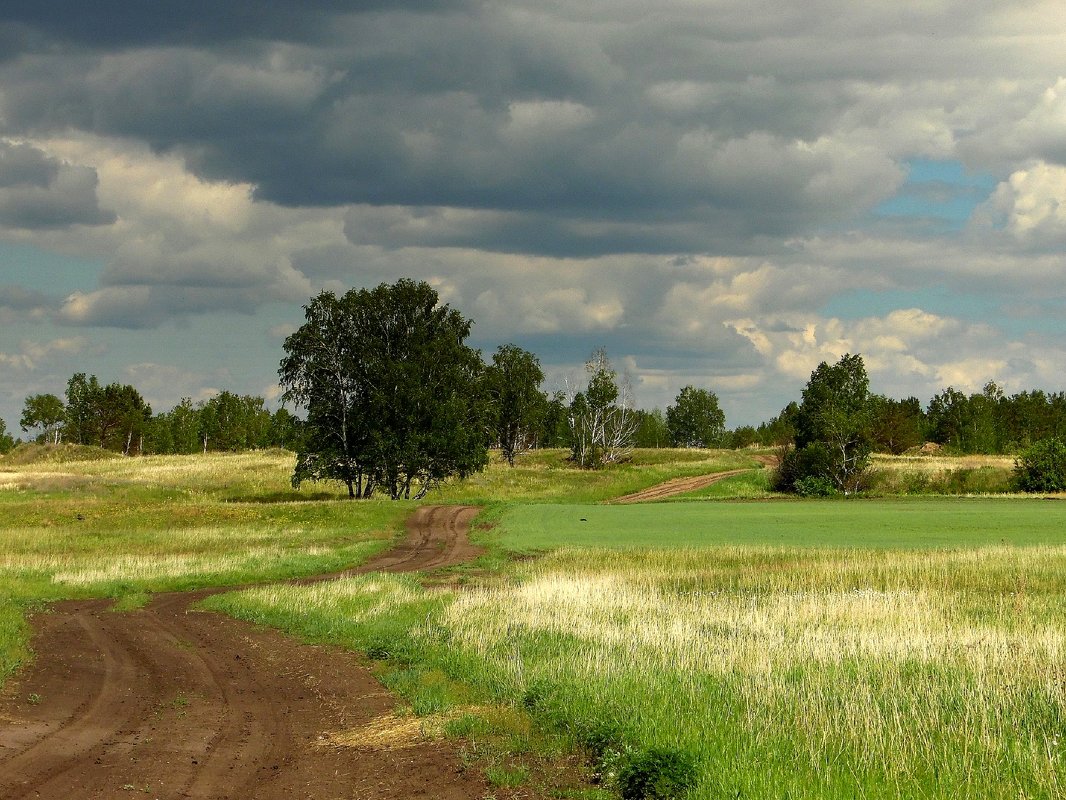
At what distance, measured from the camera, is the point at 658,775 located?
10.7 metres

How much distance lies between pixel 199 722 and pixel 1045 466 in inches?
3614

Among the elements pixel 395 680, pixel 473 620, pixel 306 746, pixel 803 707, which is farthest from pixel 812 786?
pixel 473 620

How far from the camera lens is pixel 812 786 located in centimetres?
1020

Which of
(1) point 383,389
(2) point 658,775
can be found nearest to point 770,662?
(2) point 658,775

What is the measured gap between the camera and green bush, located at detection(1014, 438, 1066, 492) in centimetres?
8931

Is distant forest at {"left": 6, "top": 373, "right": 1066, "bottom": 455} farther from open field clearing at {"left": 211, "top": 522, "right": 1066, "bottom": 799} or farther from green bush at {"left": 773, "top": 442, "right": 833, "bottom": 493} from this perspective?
open field clearing at {"left": 211, "top": 522, "right": 1066, "bottom": 799}

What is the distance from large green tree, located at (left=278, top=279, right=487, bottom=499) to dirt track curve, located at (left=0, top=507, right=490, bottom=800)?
1960 inches

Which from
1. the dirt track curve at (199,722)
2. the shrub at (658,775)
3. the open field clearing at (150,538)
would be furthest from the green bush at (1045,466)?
the shrub at (658,775)

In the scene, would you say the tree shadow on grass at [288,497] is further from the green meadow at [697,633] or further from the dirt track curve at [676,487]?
the dirt track curve at [676,487]

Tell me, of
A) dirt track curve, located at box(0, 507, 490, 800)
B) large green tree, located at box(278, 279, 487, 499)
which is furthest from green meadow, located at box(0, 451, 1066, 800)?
large green tree, located at box(278, 279, 487, 499)

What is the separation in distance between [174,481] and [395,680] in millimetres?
87574

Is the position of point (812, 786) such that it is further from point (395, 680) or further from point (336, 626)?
point (336, 626)

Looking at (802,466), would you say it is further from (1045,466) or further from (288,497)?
(288,497)

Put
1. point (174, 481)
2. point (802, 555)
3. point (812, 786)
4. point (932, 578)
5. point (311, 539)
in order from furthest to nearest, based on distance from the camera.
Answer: point (174, 481)
point (311, 539)
point (802, 555)
point (932, 578)
point (812, 786)
